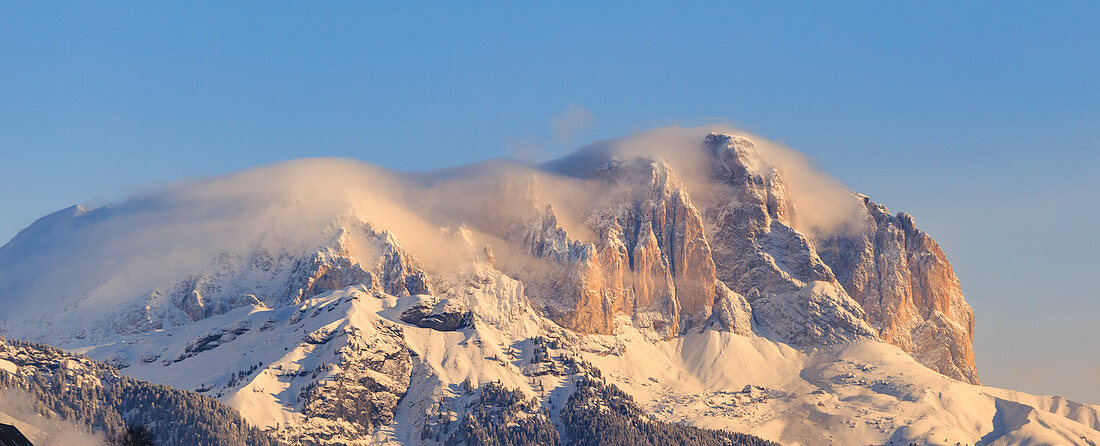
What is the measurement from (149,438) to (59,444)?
966cm

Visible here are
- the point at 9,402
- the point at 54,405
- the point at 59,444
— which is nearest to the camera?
the point at 59,444

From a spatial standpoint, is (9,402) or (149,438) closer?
(149,438)

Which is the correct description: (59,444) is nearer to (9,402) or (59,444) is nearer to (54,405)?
(9,402)

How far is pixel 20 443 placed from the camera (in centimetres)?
8988

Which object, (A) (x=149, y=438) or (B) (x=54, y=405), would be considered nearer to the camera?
(A) (x=149, y=438)

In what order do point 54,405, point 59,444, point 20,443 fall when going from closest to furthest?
point 20,443
point 59,444
point 54,405

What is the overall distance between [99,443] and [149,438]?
3.63 metres

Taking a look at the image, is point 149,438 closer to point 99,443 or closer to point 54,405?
point 99,443

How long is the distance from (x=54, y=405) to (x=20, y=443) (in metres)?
117

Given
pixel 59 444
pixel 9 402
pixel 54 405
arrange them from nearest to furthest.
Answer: pixel 59 444, pixel 9 402, pixel 54 405

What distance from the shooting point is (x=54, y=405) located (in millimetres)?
199750

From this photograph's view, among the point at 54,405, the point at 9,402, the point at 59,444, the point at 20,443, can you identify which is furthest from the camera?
the point at 54,405

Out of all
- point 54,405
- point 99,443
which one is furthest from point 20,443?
point 54,405

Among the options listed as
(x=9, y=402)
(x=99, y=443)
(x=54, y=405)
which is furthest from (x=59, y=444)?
(x=54, y=405)
